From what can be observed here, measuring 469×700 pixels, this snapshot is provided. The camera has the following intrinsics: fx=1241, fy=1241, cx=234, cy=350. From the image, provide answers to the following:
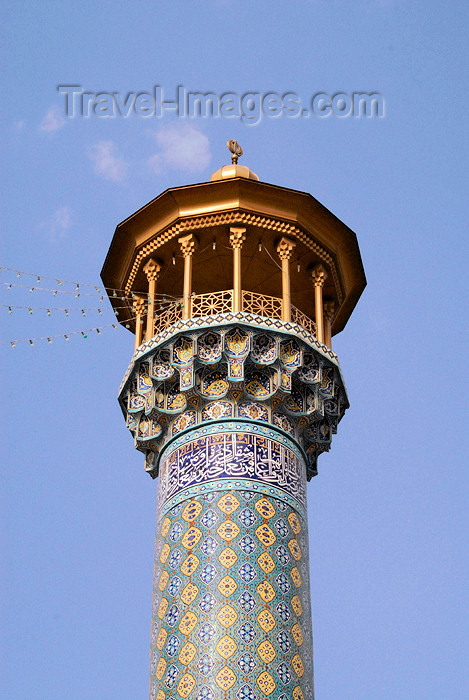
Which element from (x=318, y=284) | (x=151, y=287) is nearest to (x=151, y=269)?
(x=151, y=287)

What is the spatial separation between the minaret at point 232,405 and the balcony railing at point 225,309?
0.03 meters

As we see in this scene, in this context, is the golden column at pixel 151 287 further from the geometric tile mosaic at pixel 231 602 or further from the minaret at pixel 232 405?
the geometric tile mosaic at pixel 231 602

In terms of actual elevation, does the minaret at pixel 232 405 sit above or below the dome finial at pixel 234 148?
below

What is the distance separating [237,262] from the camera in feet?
40.2

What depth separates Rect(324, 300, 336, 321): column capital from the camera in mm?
13531

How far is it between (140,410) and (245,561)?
2.25 m

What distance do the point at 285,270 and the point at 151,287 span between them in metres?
1.44

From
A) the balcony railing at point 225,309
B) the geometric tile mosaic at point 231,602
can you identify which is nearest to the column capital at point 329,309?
the balcony railing at point 225,309

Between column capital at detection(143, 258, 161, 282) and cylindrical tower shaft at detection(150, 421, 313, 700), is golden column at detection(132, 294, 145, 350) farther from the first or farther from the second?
cylindrical tower shaft at detection(150, 421, 313, 700)

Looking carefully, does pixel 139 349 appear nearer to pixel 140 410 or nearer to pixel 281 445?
pixel 140 410

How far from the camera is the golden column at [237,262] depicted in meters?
12.1

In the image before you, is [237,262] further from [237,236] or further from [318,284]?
[318,284]

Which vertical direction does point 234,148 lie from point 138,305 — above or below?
above

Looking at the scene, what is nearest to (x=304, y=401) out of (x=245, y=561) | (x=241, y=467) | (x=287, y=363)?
(x=287, y=363)
